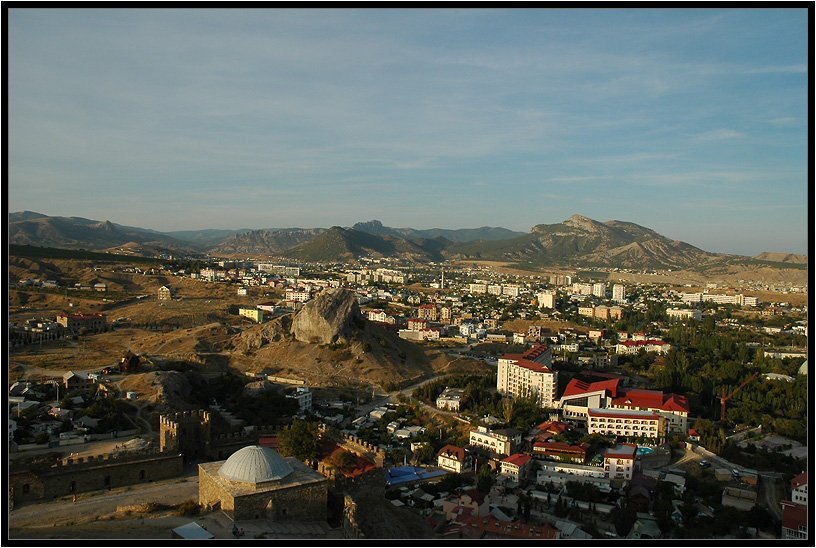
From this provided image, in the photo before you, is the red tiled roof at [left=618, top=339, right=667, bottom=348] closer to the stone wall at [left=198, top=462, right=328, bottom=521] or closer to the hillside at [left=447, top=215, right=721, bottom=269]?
the stone wall at [left=198, top=462, right=328, bottom=521]

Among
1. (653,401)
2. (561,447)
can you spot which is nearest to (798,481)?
(561,447)

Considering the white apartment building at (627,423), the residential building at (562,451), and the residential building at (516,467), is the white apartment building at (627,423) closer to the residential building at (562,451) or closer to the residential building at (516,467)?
the residential building at (562,451)

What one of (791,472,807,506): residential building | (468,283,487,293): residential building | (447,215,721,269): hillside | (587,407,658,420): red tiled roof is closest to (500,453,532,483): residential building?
(587,407,658,420): red tiled roof

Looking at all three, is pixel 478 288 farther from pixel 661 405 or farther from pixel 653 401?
pixel 661 405

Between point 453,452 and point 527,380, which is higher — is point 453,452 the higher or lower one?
the lower one

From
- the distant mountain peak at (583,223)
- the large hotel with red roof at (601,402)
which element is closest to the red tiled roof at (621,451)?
the large hotel with red roof at (601,402)

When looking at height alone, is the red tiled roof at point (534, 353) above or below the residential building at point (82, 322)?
above

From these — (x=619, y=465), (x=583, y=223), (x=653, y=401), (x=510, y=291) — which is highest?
(x=583, y=223)
